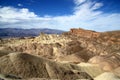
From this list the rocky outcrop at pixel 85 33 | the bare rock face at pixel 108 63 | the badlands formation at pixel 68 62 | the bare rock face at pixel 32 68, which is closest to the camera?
the bare rock face at pixel 32 68

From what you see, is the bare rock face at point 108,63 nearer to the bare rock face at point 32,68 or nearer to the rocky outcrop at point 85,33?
the bare rock face at point 32,68

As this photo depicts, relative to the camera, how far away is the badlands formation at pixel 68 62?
2681 cm

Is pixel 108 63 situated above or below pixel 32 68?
below

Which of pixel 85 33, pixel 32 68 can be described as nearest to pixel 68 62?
pixel 32 68

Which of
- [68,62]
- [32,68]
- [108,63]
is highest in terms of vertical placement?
[32,68]

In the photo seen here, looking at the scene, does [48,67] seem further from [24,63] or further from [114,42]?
[114,42]

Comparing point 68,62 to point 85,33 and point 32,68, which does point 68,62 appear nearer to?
point 32,68

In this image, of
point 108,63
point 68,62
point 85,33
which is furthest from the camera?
point 85,33

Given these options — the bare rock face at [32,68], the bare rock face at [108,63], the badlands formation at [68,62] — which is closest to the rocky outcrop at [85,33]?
the badlands formation at [68,62]

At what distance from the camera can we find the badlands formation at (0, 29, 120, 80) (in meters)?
26.8

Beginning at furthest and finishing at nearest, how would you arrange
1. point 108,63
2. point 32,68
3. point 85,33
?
point 85,33, point 108,63, point 32,68

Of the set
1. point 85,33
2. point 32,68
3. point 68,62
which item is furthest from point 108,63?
point 85,33

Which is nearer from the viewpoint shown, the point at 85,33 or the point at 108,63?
the point at 108,63

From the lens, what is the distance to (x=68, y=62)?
3975cm
